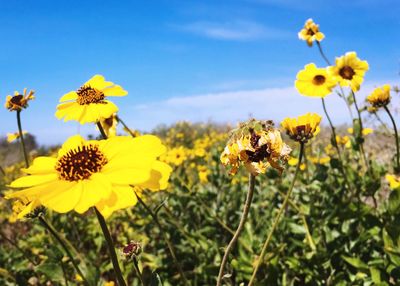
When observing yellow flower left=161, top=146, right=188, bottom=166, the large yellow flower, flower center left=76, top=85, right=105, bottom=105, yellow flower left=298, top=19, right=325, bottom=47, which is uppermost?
yellow flower left=298, top=19, right=325, bottom=47

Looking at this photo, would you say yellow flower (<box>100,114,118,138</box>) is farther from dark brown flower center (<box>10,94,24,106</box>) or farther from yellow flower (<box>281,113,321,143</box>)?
yellow flower (<box>281,113,321,143</box>)

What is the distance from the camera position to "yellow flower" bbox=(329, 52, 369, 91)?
9.69 ft

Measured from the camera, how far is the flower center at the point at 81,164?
128 centimetres

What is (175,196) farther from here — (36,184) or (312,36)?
(36,184)

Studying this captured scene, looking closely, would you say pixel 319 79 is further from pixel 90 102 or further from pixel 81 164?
pixel 81 164

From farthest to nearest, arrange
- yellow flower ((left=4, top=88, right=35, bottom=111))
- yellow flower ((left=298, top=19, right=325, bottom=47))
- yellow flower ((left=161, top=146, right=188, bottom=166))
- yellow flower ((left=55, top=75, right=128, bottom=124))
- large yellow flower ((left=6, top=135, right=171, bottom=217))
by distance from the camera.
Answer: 1. yellow flower ((left=161, top=146, right=188, bottom=166))
2. yellow flower ((left=298, top=19, right=325, bottom=47))
3. yellow flower ((left=4, top=88, right=35, bottom=111))
4. yellow flower ((left=55, top=75, right=128, bottom=124))
5. large yellow flower ((left=6, top=135, right=171, bottom=217))

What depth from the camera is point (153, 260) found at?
3.47 m

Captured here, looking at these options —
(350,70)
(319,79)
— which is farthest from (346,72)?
(319,79)

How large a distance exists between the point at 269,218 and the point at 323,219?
2.31 ft

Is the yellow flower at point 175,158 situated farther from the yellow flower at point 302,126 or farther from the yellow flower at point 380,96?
the yellow flower at point 302,126

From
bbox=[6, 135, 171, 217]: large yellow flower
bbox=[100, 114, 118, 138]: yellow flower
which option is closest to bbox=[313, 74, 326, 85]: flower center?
bbox=[100, 114, 118, 138]: yellow flower

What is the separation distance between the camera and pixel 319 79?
116 inches

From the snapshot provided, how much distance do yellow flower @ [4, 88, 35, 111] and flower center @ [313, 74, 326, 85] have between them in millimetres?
1893

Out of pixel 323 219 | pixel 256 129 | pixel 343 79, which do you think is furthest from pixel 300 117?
pixel 323 219
